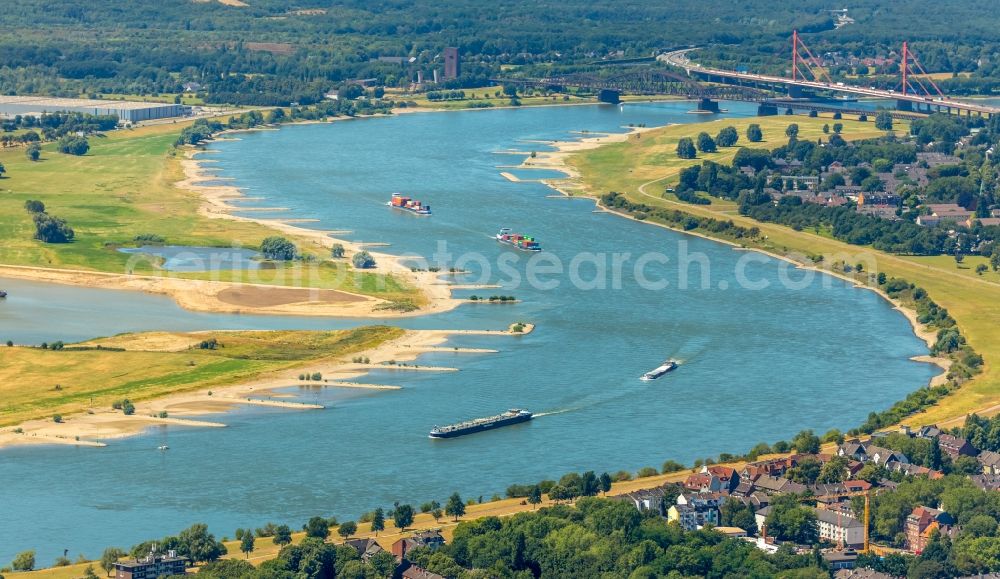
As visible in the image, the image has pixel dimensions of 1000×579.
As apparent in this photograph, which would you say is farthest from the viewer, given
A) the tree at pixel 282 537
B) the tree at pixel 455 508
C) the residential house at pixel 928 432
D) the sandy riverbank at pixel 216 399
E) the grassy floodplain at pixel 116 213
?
the grassy floodplain at pixel 116 213

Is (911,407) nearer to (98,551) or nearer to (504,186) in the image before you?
(98,551)

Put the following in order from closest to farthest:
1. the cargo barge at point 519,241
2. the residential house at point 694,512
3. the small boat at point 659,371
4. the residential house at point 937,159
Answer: the residential house at point 694,512
the small boat at point 659,371
the cargo barge at point 519,241
the residential house at point 937,159

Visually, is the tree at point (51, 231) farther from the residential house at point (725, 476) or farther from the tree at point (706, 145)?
the tree at point (706, 145)

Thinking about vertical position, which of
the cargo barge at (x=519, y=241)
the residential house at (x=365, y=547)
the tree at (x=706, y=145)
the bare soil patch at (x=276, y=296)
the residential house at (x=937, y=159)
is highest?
the residential house at (x=365, y=547)

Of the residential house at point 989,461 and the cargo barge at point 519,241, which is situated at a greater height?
the residential house at point 989,461

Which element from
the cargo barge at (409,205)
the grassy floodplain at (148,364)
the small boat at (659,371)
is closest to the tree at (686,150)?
the cargo barge at (409,205)

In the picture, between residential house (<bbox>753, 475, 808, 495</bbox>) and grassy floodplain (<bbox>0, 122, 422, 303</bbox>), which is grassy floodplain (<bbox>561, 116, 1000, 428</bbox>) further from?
grassy floodplain (<bbox>0, 122, 422, 303</bbox>)

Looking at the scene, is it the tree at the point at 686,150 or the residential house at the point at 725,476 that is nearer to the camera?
the residential house at the point at 725,476

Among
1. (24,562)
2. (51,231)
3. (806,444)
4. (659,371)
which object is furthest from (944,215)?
(24,562)
